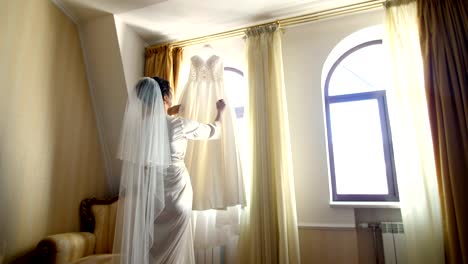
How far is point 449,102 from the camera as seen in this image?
6.25ft

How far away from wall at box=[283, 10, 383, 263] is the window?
262 mm

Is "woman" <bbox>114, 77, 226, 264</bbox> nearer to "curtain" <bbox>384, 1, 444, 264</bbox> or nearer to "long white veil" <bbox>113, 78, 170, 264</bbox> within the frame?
"long white veil" <bbox>113, 78, 170, 264</bbox>

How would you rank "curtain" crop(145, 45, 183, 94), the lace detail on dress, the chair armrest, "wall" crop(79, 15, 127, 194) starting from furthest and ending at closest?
1. "curtain" crop(145, 45, 183, 94)
2. "wall" crop(79, 15, 127, 194)
3. the lace detail on dress
4. the chair armrest

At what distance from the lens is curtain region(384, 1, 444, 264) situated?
186cm

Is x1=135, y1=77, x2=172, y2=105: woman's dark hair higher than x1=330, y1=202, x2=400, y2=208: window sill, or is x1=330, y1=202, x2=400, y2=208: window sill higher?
x1=135, y1=77, x2=172, y2=105: woman's dark hair

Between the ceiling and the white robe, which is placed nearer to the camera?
the white robe

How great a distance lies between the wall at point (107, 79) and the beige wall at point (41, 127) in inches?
3.7

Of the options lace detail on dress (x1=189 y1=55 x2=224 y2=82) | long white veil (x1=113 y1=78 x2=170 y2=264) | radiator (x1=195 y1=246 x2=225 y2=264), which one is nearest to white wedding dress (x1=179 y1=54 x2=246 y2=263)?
lace detail on dress (x1=189 y1=55 x2=224 y2=82)

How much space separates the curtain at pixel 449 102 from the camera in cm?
177

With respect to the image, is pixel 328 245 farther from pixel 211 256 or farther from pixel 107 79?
pixel 107 79

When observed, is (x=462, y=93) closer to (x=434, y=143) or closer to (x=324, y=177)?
(x=434, y=143)

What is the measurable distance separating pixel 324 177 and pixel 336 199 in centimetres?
32

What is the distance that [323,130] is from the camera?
238 cm

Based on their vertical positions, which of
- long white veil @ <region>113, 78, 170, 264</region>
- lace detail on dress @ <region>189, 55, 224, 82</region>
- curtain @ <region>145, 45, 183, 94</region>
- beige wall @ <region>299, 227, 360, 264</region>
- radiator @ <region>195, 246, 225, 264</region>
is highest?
curtain @ <region>145, 45, 183, 94</region>
